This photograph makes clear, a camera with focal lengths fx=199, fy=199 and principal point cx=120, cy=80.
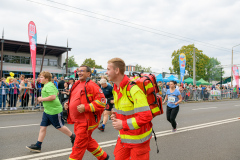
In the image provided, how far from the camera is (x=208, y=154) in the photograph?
14.9ft

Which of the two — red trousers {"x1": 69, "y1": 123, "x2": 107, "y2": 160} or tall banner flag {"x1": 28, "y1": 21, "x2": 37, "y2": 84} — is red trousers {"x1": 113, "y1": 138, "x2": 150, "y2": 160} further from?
tall banner flag {"x1": 28, "y1": 21, "x2": 37, "y2": 84}

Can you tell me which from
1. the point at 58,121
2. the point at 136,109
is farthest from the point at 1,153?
the point at 136,109

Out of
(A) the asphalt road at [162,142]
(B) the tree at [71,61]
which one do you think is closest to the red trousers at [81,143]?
(A) the asphalt road at [162,142]

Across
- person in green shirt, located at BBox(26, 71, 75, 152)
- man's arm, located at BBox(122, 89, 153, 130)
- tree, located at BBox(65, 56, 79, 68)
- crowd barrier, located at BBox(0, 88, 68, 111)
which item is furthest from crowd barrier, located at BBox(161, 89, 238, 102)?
tree, located at BBox(65, 56, 79, 68)

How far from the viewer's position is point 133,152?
2299 millimetres

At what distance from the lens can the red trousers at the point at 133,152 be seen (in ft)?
7.47

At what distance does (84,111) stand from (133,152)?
3.77 feet

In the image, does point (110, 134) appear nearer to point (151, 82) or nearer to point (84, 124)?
point (84, 124)

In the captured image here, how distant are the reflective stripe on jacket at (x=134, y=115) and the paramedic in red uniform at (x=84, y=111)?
2.67 ft

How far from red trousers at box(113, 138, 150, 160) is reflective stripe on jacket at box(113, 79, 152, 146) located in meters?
0.07

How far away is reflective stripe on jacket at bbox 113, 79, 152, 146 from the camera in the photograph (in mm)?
2125

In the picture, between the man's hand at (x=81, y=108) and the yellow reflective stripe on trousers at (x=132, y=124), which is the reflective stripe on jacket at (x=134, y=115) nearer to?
the yellow reflective stripe on trousers at (x=132, y=124)

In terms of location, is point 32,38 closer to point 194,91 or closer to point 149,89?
point 149,89

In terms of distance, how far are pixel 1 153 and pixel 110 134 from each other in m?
2.91
